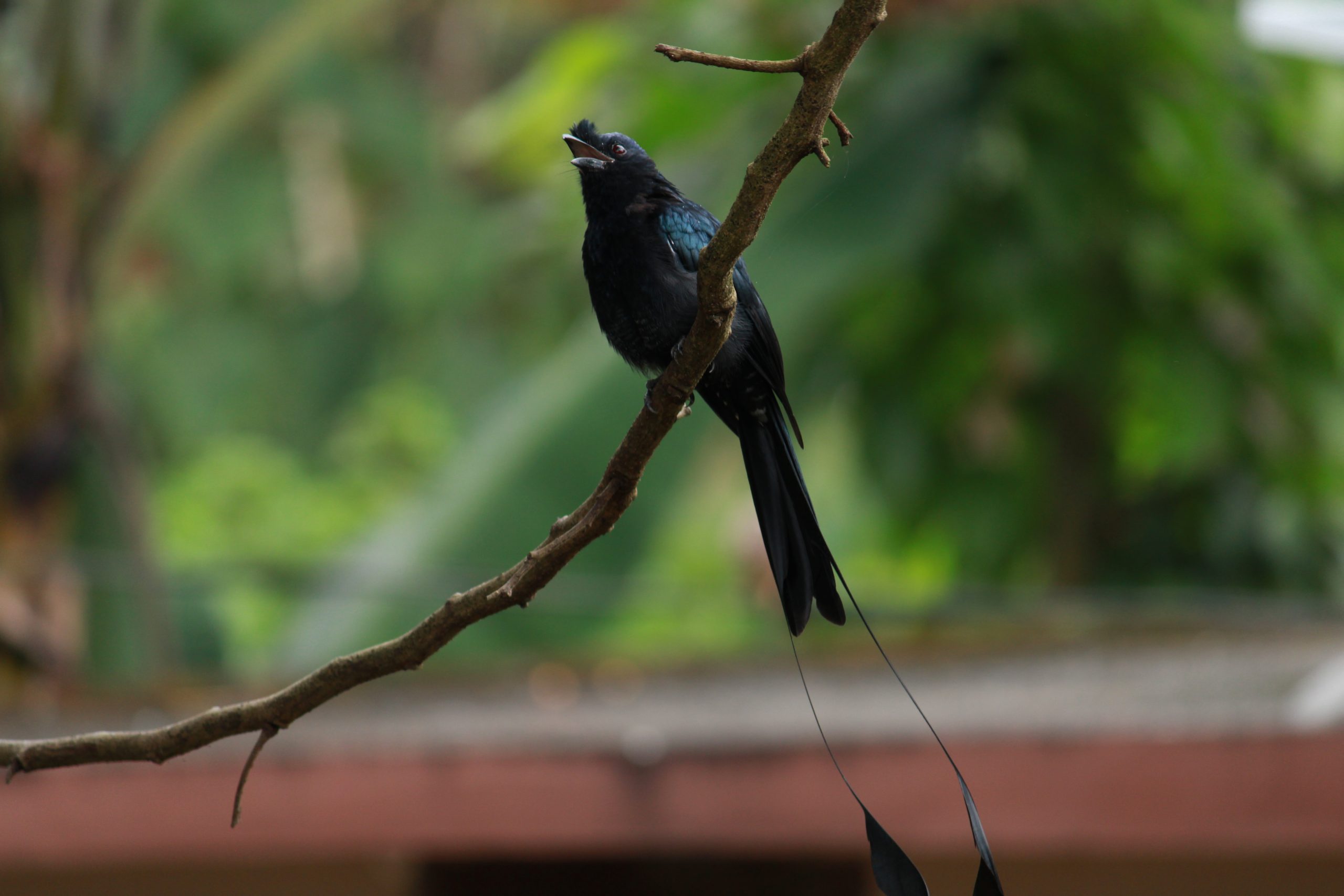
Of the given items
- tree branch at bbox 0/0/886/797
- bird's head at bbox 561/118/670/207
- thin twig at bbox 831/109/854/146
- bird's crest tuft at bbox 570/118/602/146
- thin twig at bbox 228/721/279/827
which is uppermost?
bird's crest tuft at bbox 570/118/602/146

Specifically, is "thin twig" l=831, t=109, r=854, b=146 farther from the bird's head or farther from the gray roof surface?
the gray roof surface

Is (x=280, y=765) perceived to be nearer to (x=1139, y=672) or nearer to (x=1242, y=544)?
(x=1139, y=672)

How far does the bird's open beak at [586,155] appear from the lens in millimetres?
1768

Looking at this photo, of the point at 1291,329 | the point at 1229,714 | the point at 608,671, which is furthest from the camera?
the point at 1291,329

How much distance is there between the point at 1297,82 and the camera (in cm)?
799

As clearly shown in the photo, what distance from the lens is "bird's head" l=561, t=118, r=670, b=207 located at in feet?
5.89

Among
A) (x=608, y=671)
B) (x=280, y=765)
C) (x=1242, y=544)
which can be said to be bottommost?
(x=280, y=765)

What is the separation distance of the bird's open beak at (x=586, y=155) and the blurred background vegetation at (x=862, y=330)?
2.10 m

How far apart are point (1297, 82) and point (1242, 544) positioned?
2.60m

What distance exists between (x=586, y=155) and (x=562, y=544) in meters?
0.68

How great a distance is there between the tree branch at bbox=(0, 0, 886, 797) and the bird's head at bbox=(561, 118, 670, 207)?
515 mm

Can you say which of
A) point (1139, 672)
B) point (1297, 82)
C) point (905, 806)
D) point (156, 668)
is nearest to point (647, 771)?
point (905, 806)

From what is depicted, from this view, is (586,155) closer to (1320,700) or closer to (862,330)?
(1320,700)

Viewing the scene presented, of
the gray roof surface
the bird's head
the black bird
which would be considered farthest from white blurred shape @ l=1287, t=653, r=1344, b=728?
the bird's head
